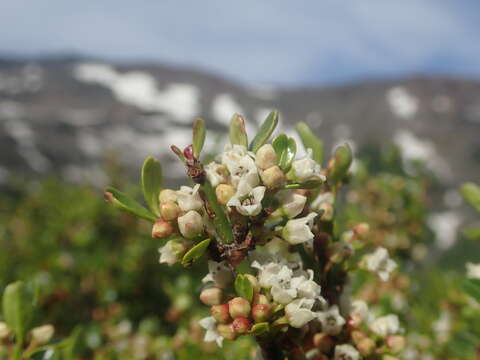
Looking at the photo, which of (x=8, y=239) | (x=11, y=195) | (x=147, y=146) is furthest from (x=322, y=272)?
(x=147, y=146)

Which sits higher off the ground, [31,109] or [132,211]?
[132,211]

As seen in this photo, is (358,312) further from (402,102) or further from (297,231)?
(402,102)

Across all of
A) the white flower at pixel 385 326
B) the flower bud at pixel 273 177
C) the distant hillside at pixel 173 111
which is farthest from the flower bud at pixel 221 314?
the distant hillside at pixel 173 111

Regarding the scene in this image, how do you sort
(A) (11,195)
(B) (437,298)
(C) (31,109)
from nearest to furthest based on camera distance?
(B) (437,298) → (A) (11,195) → (C) (31,109)

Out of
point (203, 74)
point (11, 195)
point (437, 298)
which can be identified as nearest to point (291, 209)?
point (437, 298)

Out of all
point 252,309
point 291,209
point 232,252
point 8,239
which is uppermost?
point 291,209

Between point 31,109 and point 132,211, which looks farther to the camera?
point 31,109

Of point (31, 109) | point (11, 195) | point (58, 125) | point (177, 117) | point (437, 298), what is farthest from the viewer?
point (177, 117)

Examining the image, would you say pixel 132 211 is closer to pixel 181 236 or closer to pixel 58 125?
pixel 181 236
